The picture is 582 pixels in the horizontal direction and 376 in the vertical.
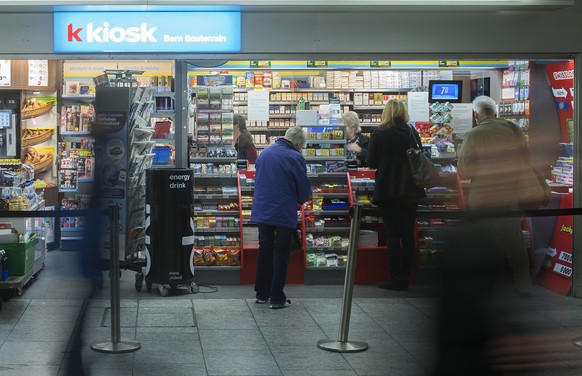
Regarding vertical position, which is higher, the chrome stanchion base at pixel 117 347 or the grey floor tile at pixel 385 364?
the chrome stanchion base at pixel 117 347

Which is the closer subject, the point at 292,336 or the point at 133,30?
the point at 292,336

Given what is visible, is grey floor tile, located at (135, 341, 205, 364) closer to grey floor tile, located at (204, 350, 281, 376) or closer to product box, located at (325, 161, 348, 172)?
grey floor tile, located at (204, 350, 281, 376)

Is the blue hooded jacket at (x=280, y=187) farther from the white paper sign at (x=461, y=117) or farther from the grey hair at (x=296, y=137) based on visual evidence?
the white paper sign at (x=461, y=117)

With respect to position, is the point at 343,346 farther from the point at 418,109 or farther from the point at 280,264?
the point at 418,109

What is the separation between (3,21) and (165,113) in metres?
1.88

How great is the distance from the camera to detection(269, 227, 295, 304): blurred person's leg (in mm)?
8109

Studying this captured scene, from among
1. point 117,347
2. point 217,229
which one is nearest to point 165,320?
point 117,347

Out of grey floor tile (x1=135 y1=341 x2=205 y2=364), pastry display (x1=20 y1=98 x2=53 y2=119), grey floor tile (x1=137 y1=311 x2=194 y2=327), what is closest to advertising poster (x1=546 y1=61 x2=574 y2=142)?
grey floor tile (x1=137 y1=311 x2=194 y2=327)

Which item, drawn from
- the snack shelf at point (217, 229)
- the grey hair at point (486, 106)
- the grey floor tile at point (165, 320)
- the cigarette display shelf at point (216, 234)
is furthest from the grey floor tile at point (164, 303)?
the grey hair at point (486, 106)

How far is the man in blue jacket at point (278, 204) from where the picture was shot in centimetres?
811

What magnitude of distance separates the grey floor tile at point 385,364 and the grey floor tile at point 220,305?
1.95m

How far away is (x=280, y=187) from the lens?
26.6 ft

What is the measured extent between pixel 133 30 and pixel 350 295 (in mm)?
3551

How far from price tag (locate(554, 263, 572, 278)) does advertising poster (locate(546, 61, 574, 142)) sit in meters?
1.33
